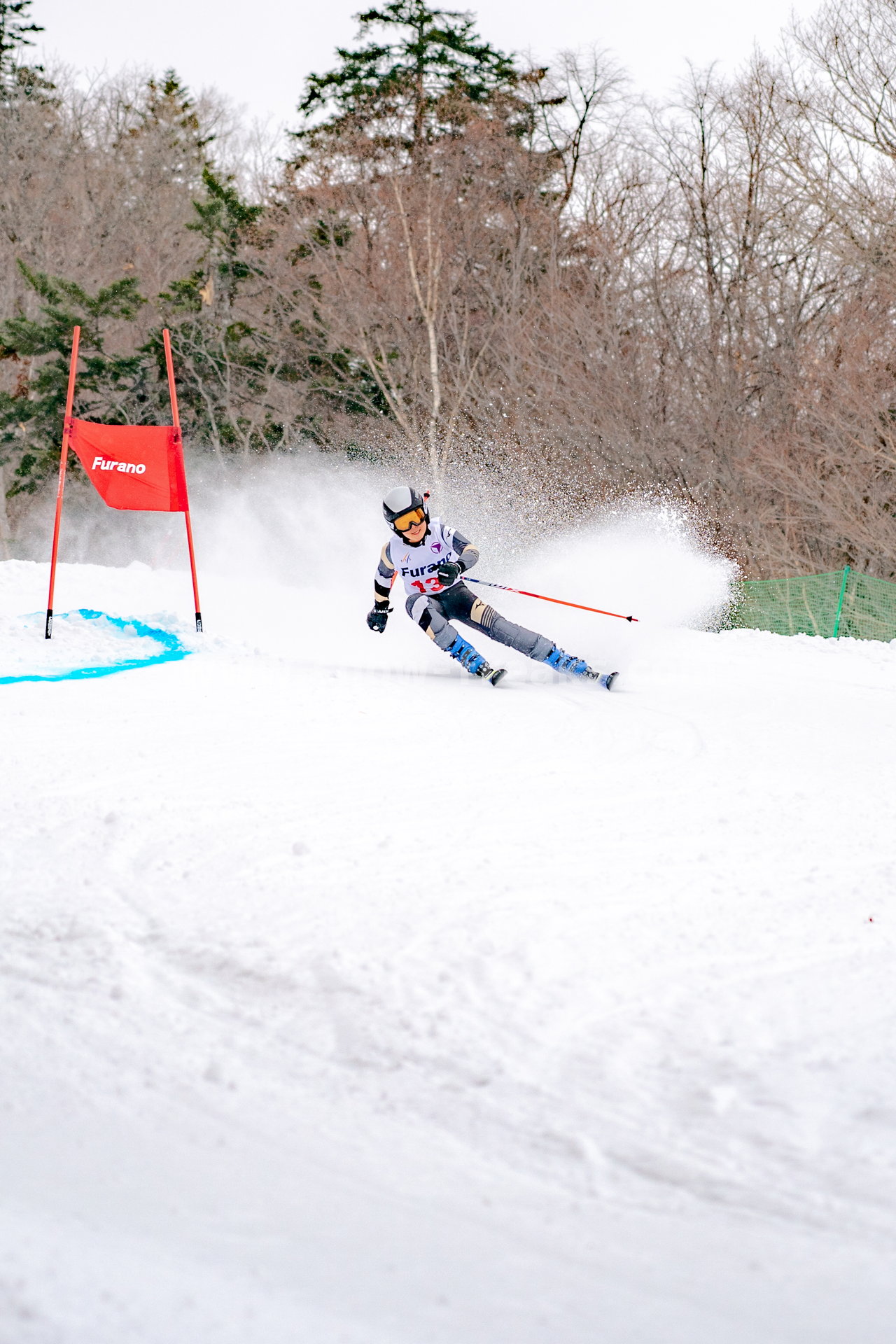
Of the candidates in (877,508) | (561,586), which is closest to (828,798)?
(561,586)

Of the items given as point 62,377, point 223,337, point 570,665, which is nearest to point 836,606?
point 570,665

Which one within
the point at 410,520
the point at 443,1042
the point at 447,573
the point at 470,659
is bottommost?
the point at 470,659

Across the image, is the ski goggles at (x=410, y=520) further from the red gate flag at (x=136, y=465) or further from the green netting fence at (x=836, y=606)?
the green netting fence at (x=836, y=606)

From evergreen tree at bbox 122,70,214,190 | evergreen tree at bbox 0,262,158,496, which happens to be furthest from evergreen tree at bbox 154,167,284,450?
evergreen tree at bbox 122,70,214,190

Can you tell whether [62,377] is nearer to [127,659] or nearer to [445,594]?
[127,659]

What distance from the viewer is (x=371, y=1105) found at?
2.16 m

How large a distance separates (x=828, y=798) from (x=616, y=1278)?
11.4ft

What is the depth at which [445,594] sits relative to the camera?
853 cm

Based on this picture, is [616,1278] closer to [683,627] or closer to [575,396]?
[683,627]

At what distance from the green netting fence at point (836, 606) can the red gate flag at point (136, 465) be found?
24.9ft

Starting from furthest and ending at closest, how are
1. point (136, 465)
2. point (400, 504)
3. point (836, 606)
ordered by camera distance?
point (836, 606), point (136, 465), point (400, 504)

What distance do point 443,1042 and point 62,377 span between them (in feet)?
66.8

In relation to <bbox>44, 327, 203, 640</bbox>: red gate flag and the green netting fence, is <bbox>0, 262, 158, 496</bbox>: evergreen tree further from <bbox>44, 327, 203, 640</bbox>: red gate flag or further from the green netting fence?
the green netting fence

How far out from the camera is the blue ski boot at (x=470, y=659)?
8305mm
